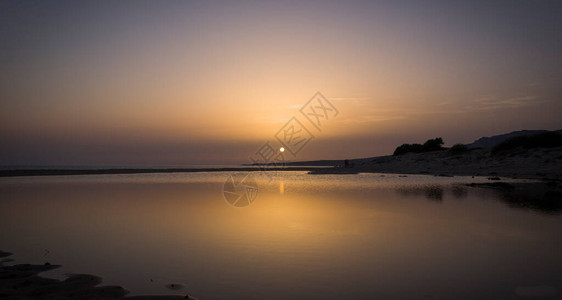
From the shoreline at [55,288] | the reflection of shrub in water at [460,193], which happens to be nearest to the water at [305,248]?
the shoreline at [55,288]

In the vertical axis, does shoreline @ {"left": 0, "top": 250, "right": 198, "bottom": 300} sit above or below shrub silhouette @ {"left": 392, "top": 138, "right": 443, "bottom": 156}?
below

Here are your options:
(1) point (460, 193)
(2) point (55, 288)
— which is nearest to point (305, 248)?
(2) point (55, 288)

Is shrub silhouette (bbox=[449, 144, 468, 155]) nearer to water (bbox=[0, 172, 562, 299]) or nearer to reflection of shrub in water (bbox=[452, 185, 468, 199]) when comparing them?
reflection of shrub in water (bbox=[452, 185, 468, 199])

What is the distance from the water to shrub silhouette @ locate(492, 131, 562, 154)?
43227 mm

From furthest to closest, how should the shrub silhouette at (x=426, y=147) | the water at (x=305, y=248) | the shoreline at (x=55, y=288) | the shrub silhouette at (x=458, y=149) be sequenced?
the shrub silhouette at (x=426, y=147) → the shrub silhouette at (x=458, y=149) → the water at (x=305, y=248) → the shoreline at (x=55, y=288)

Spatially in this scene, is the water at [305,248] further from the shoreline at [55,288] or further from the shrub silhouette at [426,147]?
the shrub silhouette at [426,147]

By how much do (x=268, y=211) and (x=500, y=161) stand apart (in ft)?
156

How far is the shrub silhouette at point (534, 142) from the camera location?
51.8 metres

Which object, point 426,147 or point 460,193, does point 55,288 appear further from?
point 426,147

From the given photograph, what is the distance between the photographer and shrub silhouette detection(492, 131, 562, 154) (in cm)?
5181

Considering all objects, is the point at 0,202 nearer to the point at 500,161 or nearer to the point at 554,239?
the point at 554,239

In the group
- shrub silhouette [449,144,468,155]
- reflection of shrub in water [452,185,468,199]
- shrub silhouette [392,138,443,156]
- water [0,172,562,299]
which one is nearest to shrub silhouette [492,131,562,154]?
shrub silhouette [449,144,468,155]

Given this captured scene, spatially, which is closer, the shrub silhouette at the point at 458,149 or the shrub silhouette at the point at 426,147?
the shrub silhouette at the point at 458,149

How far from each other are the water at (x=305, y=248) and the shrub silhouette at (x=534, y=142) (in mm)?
43227
